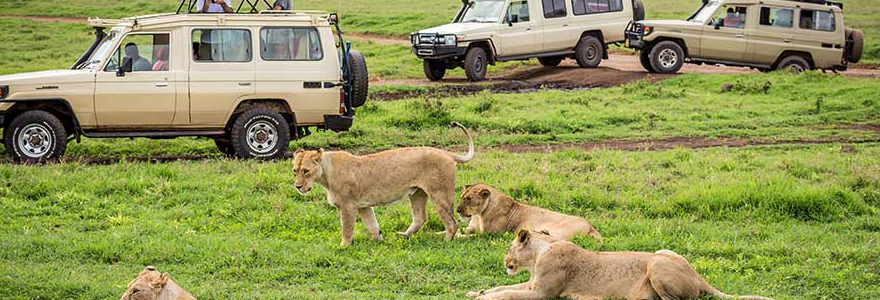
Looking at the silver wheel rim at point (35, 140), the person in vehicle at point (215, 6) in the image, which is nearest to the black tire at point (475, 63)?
the person in vehicle at point (215, 6)

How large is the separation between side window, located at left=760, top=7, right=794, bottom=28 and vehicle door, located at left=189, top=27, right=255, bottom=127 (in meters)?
13.6

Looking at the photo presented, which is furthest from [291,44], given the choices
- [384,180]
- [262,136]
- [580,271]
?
[580,271]

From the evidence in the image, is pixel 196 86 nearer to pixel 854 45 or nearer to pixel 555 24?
pixel 555 24

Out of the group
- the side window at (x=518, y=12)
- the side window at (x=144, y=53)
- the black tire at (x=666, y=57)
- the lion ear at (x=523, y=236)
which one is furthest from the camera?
the black tire at (x=666, y=57)

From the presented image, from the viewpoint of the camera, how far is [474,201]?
9.52 m

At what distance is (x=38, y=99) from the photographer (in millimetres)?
12742

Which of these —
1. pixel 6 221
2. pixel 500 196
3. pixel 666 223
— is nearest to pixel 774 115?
pixel 666 223

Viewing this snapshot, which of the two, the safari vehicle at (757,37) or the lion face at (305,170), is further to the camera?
the safari vehicle at (757,37)

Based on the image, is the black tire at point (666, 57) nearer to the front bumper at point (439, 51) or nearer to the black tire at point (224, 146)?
the front bumper at point (439, 51)

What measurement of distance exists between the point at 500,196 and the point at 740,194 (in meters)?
2.84

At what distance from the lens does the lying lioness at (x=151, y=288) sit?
598 centimetres

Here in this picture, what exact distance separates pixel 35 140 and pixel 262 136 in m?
2.78

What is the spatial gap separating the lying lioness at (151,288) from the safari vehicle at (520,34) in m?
16.4

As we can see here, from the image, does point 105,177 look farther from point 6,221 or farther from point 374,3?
point 374,3
